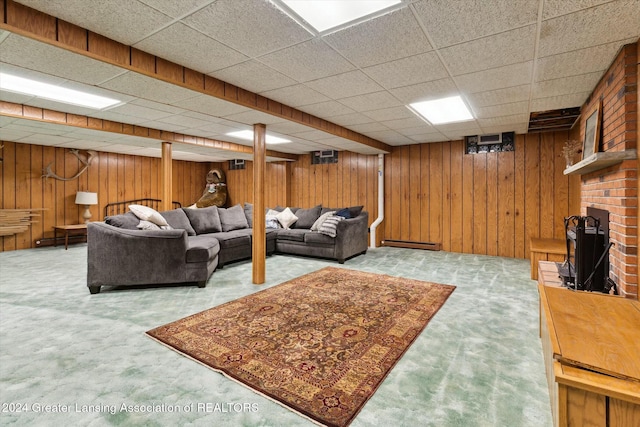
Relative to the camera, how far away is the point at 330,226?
5430 mm

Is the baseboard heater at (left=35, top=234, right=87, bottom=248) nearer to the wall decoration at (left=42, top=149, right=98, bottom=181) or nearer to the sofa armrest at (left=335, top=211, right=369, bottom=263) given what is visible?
the wall decoration at (left=42, top=149, right=98, bottom=181)

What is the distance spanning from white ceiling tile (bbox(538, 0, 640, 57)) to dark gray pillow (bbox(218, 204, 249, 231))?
5081 millimetres

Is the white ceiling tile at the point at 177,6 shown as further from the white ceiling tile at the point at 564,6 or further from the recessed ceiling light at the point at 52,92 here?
the recessed ceiling light at the point at 52,92

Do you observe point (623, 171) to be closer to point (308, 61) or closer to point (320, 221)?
point (308, 61)

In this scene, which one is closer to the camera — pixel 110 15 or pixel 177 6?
pixel 177 6

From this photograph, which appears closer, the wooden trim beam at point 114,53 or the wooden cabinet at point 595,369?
the wooden cabinet at point 595,369

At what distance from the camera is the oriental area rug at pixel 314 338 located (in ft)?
5.96

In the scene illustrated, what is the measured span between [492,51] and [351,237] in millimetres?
3654

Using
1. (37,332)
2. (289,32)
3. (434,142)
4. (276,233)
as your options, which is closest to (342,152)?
(434,142)

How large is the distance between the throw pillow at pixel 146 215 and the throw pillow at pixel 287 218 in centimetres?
240

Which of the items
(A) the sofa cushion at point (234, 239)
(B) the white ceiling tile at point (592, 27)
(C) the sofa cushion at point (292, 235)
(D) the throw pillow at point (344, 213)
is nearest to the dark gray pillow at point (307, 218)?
(C) the sofa cushion at point (292, 235)

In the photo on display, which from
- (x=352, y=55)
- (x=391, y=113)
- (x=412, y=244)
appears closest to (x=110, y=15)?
(x=352, y=55)

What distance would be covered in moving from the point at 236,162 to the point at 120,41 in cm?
777

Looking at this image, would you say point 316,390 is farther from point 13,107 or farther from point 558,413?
point 13,107
